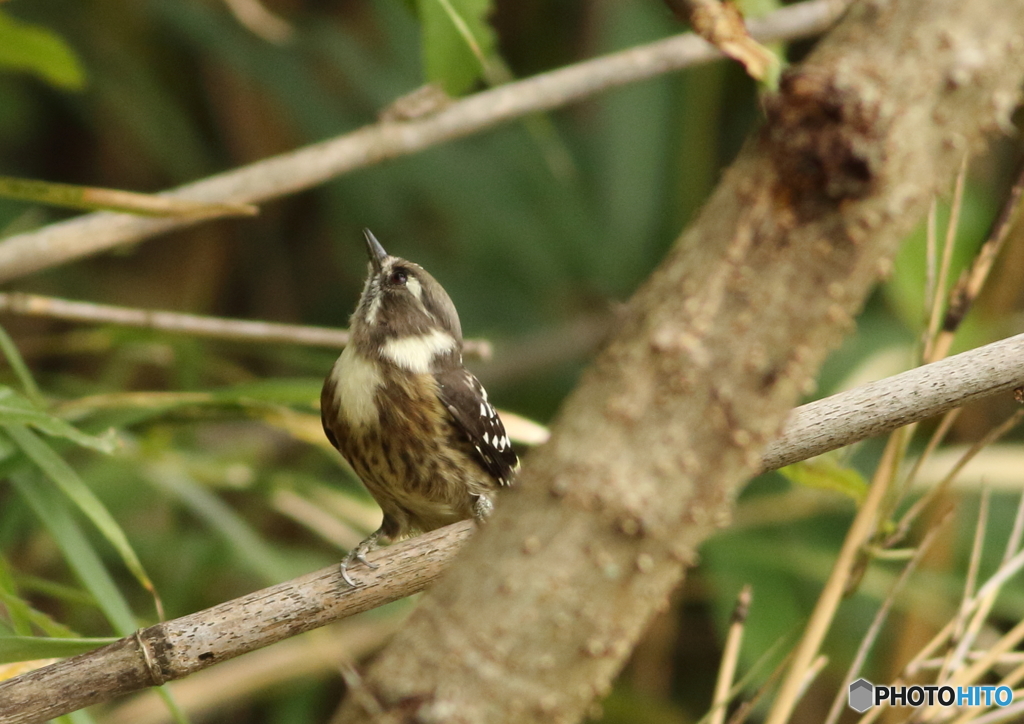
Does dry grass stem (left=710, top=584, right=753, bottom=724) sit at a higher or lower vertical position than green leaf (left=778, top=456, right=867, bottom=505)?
lower

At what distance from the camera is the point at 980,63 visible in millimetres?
782

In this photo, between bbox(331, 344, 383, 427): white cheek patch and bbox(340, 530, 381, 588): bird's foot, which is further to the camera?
bbox(331, 344, 383, 427): white cheek patch

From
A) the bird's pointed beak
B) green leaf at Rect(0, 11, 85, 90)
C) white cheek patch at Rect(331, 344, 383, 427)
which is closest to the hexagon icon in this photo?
white cheek patch at Rect(331, 344, 383, 427)

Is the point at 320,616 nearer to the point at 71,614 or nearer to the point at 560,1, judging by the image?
the point at 71,614

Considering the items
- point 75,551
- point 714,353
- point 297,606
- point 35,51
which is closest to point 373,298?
point 35,51

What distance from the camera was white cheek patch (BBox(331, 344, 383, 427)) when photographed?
238cm

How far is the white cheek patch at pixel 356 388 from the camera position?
2375 millimetres

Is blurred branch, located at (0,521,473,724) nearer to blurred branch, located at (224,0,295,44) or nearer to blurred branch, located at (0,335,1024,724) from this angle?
blurred branch, located at (0,335,1024,724)

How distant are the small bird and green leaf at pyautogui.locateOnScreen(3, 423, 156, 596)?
63cm

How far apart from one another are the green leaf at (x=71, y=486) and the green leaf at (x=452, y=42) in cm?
97

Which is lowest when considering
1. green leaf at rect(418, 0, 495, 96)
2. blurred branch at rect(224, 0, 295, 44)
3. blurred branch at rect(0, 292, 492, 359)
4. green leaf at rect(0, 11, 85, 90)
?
blurred branch at rect(0, 292, 492, 359)

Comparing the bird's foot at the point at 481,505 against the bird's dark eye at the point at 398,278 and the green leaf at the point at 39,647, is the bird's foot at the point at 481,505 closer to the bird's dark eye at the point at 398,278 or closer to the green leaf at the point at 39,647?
the bird's dark eye at the point at 398,278

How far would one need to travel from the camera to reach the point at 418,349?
2.56 meters

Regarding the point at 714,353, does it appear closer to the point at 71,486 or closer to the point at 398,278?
the point at 71,486
